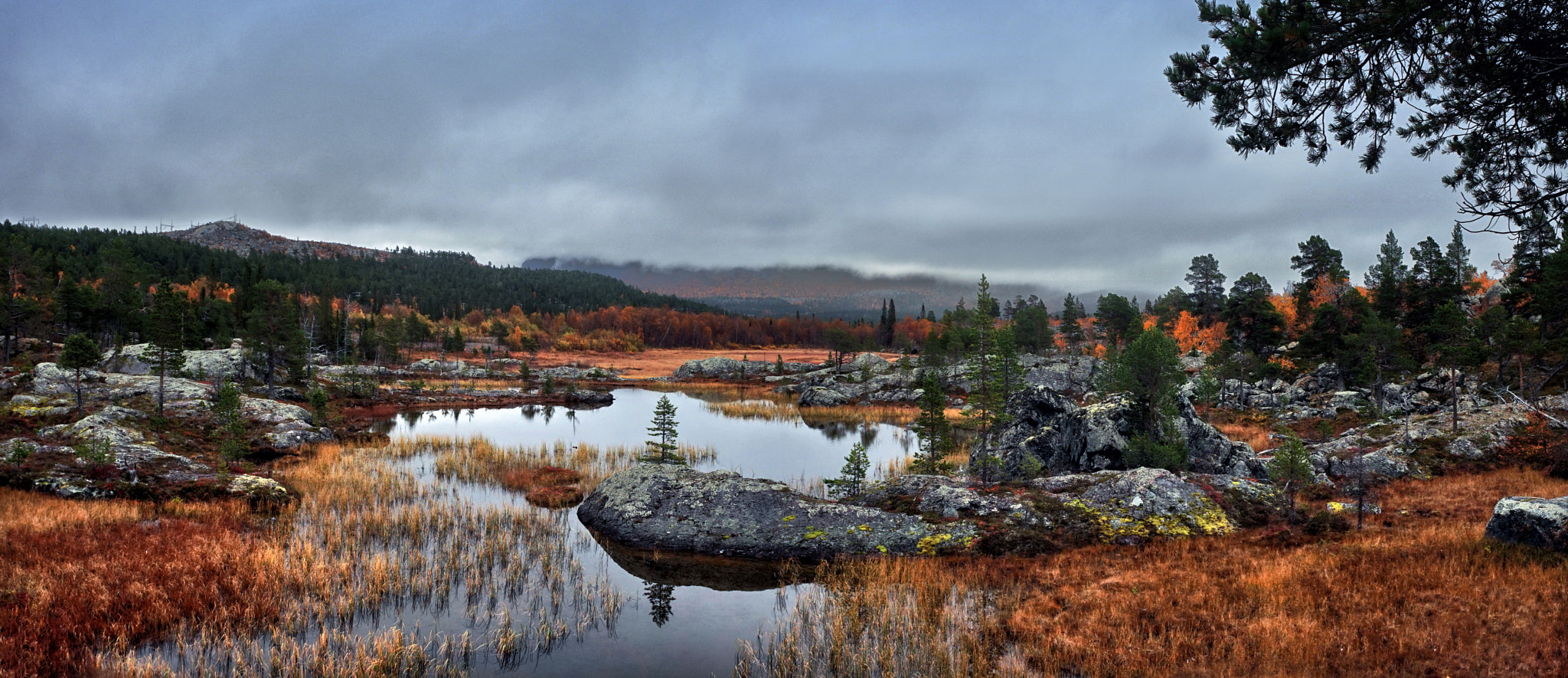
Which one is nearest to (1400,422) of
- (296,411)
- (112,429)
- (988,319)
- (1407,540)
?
(988,319)

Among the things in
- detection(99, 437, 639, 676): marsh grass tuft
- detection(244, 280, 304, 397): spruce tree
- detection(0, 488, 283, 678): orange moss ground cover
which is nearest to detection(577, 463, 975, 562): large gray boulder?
detection(99, 437, 639, 676): marsh grass tuft

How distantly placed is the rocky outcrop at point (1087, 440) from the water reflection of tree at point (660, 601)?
17.0m

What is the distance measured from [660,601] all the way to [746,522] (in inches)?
183

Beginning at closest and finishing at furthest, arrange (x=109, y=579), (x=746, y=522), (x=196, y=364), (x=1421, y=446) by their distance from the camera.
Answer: (x=109, y=579) < (x=746, y=522) < (x=1421, y=446) < (x=196, y=364)

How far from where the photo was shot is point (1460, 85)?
9320mm

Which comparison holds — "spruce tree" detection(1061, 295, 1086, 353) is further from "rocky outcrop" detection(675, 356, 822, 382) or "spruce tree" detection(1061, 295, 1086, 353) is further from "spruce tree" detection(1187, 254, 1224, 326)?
"rocky outcrop" detection(675, 356, 822, 382)

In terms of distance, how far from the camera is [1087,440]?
90.5ft

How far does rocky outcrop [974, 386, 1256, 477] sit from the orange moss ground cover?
87.0ft

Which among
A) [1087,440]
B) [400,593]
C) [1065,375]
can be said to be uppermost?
[1065,375]

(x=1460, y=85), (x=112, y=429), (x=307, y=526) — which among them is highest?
(x=1460, y=85)

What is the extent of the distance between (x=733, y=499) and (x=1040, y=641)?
38.0ft

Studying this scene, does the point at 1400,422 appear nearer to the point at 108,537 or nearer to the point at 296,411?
the point at 108,537

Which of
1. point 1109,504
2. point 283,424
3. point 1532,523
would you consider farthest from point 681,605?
point 283,424

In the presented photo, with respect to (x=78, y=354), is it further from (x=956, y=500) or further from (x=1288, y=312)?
(x=1288, y=312)
